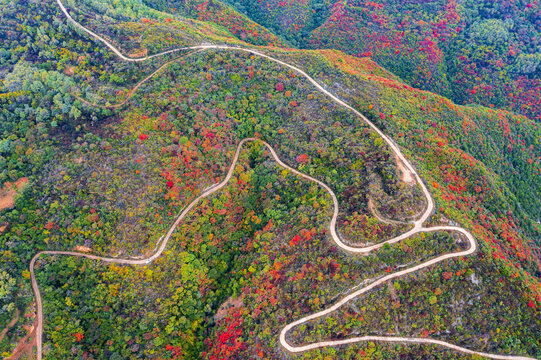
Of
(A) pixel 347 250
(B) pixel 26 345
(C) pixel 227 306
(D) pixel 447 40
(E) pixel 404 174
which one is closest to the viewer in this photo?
(B) pixel 26 345

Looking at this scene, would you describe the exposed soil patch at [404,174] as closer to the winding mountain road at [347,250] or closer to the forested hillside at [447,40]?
the winding mountain road at [347,250]

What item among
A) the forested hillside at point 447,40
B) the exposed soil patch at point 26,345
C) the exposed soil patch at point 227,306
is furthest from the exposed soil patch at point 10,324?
the forested hillside at point 447,40

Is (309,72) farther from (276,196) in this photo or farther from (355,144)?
(276,196)

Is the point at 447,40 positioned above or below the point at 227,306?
above

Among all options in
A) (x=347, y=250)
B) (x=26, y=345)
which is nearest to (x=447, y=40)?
(x=347, y=250)

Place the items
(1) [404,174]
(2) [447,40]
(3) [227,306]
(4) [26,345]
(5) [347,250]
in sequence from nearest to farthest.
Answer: (4) [26,345]
(5) [347,250]
(3) [227,306]
(1) [404,174]
(2) [447,40]

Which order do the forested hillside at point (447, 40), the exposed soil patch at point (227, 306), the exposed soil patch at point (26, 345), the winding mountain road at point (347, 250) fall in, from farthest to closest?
the forested hillside at point (447, 40), the exposed soil patch at point (227, 306), the winding mountain road at point (347, 250), the exposed soil patch at point (26, 345)

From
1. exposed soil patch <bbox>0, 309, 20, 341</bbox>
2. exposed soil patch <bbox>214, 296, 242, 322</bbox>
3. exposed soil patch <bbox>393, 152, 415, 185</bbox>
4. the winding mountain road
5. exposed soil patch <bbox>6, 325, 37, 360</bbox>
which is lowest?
exposed soil patch <bbox>6, 325, 37, 360</bbox>

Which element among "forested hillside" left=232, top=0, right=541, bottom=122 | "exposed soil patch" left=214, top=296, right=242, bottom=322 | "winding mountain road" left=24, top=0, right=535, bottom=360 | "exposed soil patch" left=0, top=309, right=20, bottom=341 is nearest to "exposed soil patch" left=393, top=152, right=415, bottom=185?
"winding mountain road" left=24, top=0, right=535, bottom=360

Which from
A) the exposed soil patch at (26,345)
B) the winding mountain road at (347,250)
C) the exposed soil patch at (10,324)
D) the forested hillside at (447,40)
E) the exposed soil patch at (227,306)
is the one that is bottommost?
the exposed soil patch at (26,345)

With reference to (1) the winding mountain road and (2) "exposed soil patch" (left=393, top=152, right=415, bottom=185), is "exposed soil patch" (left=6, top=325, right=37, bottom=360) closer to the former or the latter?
(1) the winding mountain road

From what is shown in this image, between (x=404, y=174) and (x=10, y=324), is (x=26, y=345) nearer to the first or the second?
(x=10, y=324)
